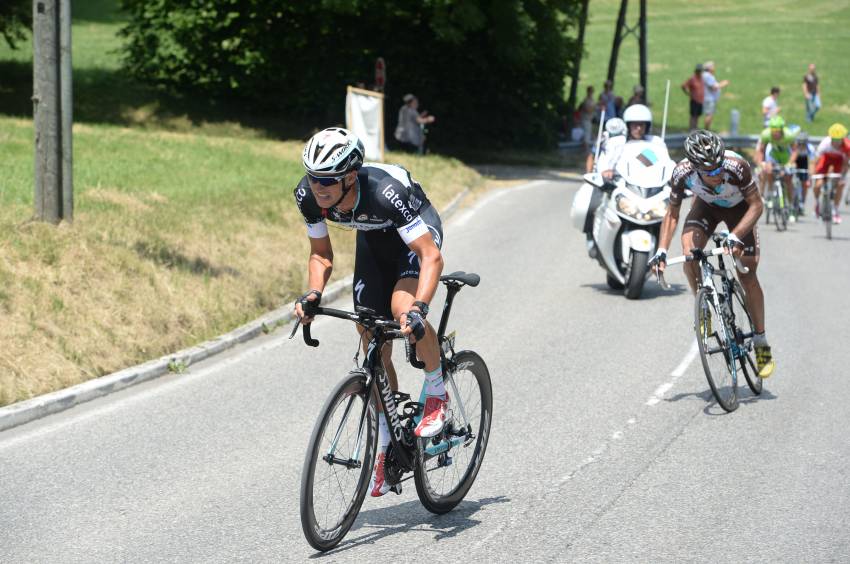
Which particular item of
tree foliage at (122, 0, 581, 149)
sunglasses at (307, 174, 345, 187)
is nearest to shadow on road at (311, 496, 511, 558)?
sunglasses at (307, 174, 345, 187)

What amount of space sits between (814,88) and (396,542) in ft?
130

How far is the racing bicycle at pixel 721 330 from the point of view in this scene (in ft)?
30.0

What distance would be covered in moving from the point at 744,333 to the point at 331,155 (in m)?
4.98

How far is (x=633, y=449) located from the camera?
323 inches

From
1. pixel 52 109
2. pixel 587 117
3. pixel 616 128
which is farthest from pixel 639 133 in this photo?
pixel 587 117

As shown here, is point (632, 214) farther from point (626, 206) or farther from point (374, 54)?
point (374, 54)

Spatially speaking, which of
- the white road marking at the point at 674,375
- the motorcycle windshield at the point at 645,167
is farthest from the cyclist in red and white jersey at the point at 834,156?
the white road marking at the point at 674,375

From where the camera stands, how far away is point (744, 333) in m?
9.76

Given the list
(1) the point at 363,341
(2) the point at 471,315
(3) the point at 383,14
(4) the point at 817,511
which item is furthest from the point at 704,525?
(3) the point at 383,14

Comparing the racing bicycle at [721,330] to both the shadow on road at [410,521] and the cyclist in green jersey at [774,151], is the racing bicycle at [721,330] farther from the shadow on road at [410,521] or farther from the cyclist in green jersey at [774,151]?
the cyclist in green jersey at [774,151]

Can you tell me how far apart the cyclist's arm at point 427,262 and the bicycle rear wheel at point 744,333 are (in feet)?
13.5

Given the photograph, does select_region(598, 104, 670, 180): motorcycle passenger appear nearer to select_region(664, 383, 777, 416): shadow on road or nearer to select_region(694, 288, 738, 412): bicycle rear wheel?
select_region(664, 383, 777, 416): shadow on road

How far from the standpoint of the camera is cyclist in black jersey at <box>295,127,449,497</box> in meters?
5.90

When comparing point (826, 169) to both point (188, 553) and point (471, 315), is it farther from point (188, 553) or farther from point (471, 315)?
point (188, 553)
